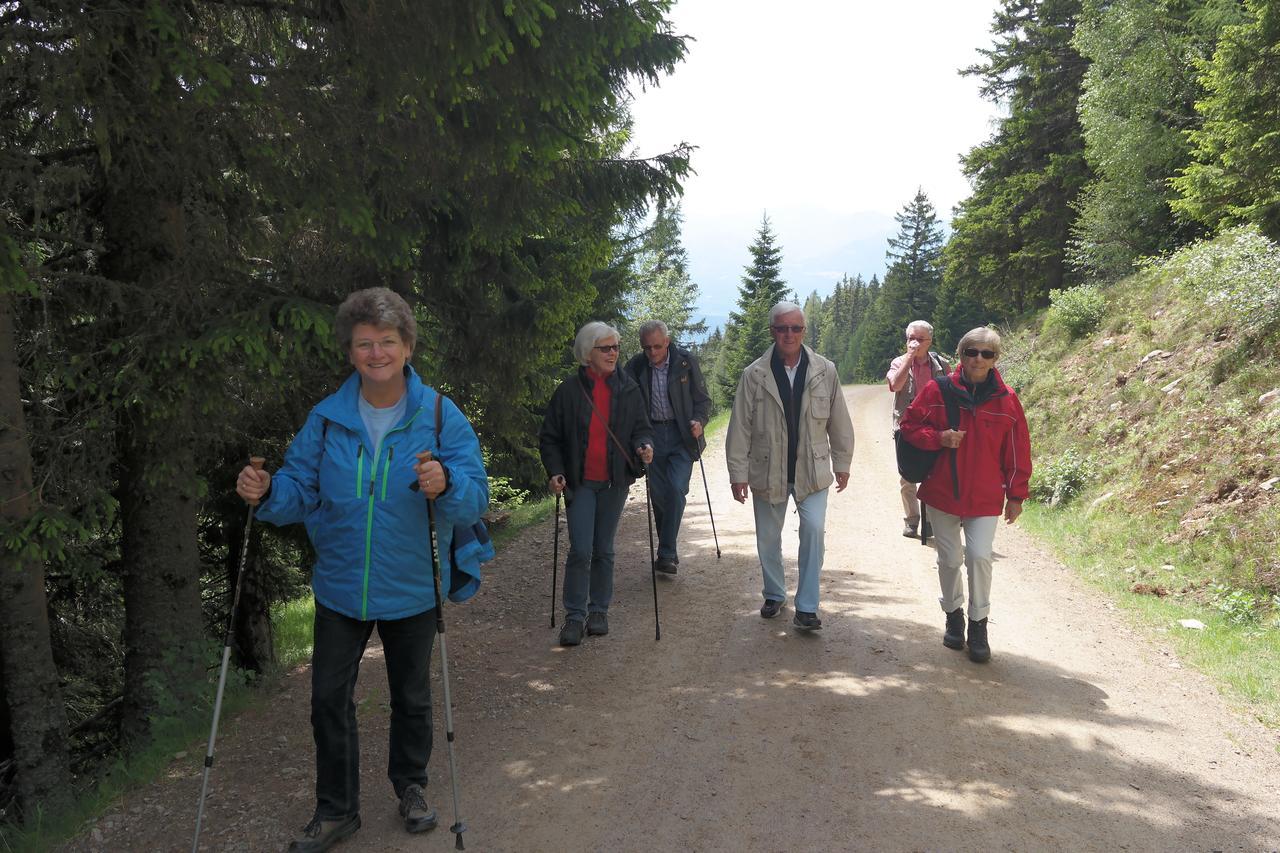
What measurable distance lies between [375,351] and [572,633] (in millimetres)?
3463

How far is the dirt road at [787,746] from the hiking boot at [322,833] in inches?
3.0

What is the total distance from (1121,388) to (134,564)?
14.0m

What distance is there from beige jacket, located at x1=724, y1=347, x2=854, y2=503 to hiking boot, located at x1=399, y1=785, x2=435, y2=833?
3.29 meters

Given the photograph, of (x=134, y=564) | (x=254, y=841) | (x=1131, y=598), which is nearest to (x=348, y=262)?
(x=134, y=564)

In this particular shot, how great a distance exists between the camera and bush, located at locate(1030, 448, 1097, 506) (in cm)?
1106

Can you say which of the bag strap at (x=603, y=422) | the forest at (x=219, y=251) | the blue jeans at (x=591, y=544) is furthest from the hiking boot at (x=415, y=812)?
the bag strap at (x=603, y=422)

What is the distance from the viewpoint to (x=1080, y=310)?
720 inches

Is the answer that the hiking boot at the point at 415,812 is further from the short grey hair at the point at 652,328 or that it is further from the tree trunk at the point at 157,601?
the short grey hair at the point at 652,328

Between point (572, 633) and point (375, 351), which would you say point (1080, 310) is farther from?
point (375, 351)

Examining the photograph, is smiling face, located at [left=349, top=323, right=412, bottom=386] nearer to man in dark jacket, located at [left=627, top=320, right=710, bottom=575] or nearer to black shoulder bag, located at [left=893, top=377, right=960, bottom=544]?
black shoulder bag, located at [left=893, top=377, right=960, bottom=544]

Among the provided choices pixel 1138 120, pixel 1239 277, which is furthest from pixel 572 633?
pixel 1138 120

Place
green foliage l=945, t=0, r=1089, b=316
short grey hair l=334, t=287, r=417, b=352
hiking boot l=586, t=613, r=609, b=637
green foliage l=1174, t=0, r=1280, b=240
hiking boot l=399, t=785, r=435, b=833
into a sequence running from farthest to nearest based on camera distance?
green foliage l=945, t=0, r=1089, b=316
green foliage l=1174, t=0, r=1280, b=240
hiking boot l=586, t=613, r=609, b=637
hiking boot l=399, t=785, r=435, b=833
short grey hair l=334, t=287, r=417, b=352

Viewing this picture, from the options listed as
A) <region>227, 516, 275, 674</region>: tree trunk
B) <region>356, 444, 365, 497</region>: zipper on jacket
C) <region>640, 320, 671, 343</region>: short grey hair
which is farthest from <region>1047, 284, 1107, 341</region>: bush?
<region>356, 444, 365, 497</region>: zipper on jacket

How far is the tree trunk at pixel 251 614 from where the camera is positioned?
780 cm
